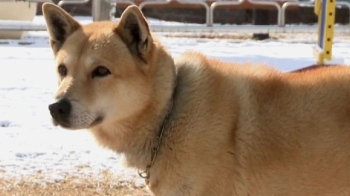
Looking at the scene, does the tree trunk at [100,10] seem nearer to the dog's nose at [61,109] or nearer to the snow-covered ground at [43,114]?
the snow-covered ground at [43,114]

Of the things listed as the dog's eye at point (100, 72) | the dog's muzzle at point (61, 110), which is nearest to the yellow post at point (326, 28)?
the dog's eye at point (100, 72)

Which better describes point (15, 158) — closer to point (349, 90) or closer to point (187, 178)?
point (187, 178)

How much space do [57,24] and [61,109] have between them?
2.40ft

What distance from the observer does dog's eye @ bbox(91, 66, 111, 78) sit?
407cm

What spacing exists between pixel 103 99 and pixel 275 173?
1089 mm

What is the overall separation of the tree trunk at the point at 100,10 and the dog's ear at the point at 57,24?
22.4ft

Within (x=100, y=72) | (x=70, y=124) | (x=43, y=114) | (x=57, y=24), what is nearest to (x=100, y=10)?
(x=43, y=114)

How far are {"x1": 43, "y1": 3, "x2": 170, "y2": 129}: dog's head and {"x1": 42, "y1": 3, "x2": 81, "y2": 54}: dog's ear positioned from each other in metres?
0.23

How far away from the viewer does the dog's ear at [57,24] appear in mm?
4359

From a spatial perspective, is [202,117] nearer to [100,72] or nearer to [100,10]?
[100,72]

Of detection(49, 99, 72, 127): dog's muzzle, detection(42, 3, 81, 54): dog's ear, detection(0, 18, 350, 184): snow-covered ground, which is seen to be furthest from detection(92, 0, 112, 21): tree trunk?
detection(49, 99, 72, 127): dog's muzzle

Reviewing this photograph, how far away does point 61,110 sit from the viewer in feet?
13.0

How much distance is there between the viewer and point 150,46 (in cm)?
413

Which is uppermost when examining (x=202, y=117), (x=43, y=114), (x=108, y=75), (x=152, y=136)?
(x=108, y=75)
